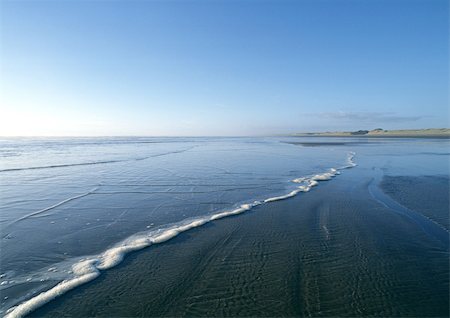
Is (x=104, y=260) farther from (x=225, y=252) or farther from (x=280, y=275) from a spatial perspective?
(x=280, y=275)

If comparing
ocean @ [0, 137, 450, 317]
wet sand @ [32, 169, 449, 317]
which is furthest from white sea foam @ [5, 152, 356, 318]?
wet sand @ [32, 169, 449, 317]

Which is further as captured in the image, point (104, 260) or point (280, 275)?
point (104, 260)

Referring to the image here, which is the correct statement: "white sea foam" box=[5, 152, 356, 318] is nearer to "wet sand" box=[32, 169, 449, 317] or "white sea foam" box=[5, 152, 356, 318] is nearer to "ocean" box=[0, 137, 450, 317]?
"ocean" box=[0, 137, 450, 317]

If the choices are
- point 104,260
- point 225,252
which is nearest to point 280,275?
point 225,252

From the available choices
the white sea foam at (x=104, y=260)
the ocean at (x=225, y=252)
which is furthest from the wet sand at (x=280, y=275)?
the white sea foam at (x=104, y=260)

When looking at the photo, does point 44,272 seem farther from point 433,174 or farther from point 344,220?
point 433,174

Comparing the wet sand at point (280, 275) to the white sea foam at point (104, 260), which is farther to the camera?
the white sea foam at point (104, 260)

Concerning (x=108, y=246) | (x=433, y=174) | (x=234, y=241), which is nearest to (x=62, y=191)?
(x=108, y=246)

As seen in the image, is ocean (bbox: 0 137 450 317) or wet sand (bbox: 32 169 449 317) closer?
wet sand (bbox: 32 169 449 317)

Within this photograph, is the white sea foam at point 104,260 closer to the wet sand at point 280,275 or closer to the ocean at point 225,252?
the ocean at point 225,252
